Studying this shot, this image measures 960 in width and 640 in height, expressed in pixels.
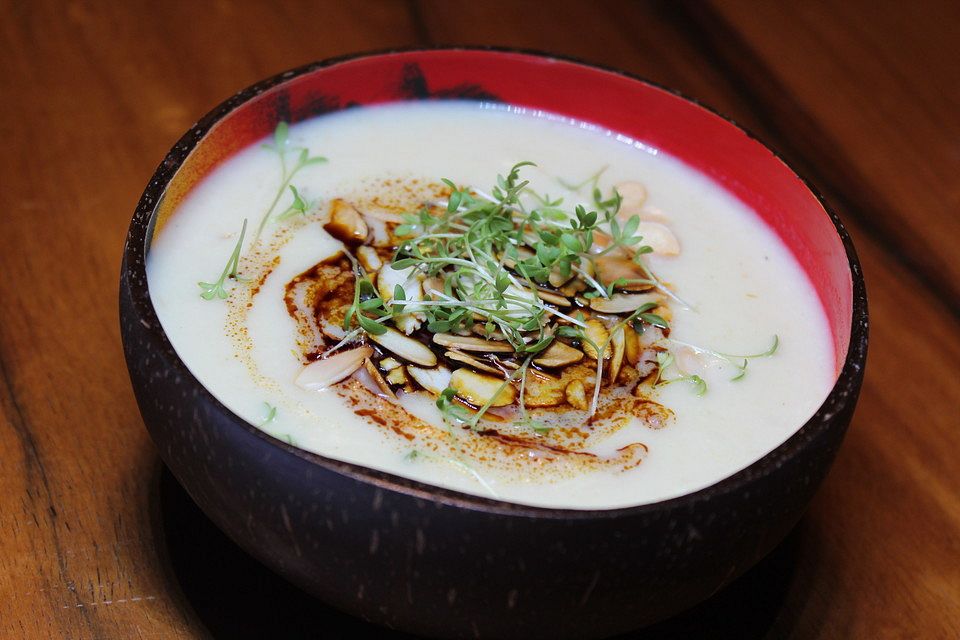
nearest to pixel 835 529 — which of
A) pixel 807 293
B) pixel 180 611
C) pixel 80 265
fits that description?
pixel 807 293

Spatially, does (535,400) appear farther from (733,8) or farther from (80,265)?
(733,8)

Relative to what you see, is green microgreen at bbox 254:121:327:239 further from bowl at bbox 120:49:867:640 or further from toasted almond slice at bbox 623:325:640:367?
toasted almond slice at bbox 623:325:640:367

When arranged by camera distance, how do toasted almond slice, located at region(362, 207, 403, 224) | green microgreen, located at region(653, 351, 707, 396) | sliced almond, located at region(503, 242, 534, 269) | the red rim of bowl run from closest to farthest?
the red rim of bowl, green microgreen, located at region(653, 351, 707, 396), sliced almond, located at region(503, 242, 534, 269), toasted almond slice, located at region(362, 207, 403, 224)

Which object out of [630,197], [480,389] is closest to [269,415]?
[480,389]

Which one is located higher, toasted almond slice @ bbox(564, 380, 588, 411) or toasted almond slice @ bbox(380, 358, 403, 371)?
toasted almond slice @ bbox(564, 380, 588, 411)

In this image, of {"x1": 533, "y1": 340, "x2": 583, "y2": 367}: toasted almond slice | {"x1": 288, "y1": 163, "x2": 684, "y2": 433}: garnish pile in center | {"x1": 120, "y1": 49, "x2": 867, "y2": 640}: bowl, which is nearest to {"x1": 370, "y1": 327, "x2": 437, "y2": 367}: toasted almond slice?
{"x1": 288, "y1": 163, "x2": 684, "y2": 433}: garnish pile in center

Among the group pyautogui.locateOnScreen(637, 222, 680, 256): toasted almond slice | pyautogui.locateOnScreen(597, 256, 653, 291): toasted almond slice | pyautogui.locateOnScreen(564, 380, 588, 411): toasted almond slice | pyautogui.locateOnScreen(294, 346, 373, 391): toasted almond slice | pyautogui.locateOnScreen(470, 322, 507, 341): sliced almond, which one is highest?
pyautogui.locateOnScreen(637, 222, 680, 256): toasted almond slice

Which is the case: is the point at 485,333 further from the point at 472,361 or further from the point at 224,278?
the point at 224,278

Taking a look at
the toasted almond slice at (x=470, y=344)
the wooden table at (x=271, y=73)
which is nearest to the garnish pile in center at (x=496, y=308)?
the toasted almond slice at (x=470, y=344)
